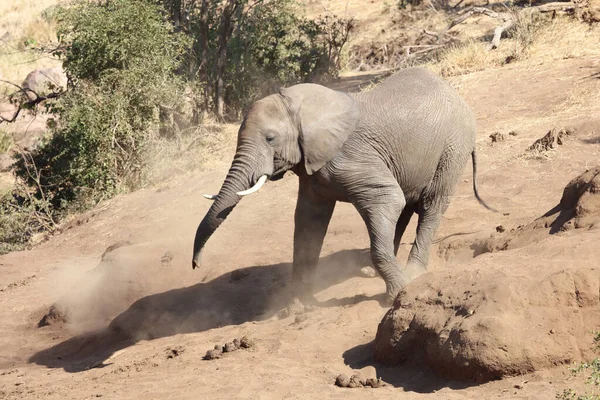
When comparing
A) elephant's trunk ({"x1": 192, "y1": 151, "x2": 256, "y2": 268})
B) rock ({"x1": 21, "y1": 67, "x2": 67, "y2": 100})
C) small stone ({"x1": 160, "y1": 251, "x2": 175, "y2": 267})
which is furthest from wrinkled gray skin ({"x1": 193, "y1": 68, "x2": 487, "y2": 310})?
rock ({"x1": 21, "y1": 67, "x2": 67, "y2": 100})

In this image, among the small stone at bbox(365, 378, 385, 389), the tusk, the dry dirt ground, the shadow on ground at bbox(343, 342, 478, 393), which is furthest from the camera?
the tusk

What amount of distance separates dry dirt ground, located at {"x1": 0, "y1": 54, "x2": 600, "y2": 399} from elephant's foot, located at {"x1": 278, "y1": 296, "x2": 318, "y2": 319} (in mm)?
141

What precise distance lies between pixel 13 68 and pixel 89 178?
1475cm

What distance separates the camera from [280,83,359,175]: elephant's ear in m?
7.27

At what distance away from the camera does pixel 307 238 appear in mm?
7910

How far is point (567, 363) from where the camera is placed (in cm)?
514

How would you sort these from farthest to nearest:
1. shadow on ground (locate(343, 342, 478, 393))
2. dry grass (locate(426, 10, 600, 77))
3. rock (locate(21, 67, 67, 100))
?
rock (locate(21, 67, 67, 100)), dry grass (locate(426, 10, 600, 77)), shadow on ground (locate(343, 342, 478, 393))

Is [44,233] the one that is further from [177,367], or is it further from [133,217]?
[177,367]

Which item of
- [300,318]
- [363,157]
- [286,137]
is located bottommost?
[300,318]

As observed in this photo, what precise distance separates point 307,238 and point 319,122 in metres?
1.17

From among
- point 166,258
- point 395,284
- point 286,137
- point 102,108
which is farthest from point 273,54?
point 395,284

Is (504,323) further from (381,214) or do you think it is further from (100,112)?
(100,112)

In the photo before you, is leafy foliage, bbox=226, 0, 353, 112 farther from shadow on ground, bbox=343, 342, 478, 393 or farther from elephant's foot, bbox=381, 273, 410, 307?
shadow on ground, bbox=343, 342, 478, 393

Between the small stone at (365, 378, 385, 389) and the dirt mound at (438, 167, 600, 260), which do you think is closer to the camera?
the small stone at (365, 378, 385, 389)
